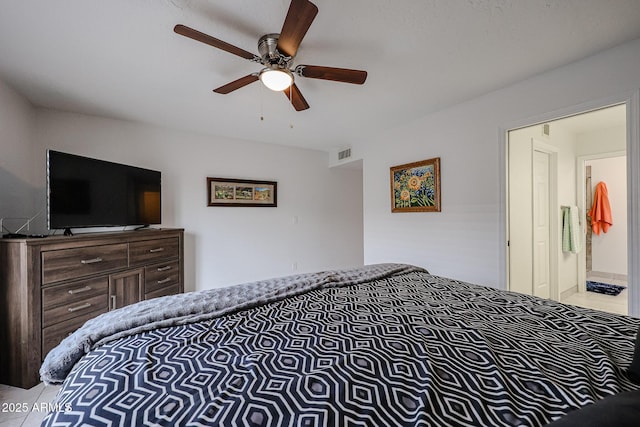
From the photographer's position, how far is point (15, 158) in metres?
2.32

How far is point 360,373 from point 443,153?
279 cm

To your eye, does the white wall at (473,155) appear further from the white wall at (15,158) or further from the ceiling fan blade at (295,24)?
the white wall at (15,158)

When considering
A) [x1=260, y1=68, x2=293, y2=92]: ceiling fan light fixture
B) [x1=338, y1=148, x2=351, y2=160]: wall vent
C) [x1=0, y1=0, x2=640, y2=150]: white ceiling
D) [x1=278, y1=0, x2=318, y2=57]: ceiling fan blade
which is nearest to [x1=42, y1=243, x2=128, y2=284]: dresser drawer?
[x1=0, y1=0, x2=640, y2=150]: white ceiling

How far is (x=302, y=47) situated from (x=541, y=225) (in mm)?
3467

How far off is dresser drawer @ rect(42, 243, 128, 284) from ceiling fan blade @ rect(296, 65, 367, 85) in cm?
219

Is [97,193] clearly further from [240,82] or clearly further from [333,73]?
[333,73]

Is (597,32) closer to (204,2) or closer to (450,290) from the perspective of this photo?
(450,290)

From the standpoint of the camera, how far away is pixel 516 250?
2771 mm

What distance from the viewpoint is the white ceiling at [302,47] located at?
1476 millimetres

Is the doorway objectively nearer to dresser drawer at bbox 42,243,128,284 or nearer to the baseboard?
the baseboard

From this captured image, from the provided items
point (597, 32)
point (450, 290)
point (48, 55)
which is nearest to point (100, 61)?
point (48, 55)

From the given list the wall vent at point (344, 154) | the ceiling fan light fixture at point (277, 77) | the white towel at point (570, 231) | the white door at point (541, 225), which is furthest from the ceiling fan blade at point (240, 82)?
the white towel at point (570, 231)

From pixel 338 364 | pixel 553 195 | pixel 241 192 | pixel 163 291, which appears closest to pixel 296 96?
pixel 338 364

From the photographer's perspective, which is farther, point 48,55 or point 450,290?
point 48,55
